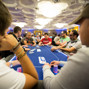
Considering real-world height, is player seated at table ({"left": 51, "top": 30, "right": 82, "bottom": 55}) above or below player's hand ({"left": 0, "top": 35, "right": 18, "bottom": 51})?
below

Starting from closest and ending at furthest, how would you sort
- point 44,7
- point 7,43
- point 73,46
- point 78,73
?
point 78,73, point 7,43, point 73,46, point 44,7

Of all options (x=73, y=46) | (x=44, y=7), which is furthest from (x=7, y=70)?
(x=44, y=7)

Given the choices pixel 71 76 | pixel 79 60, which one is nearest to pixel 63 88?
pixel 71 76

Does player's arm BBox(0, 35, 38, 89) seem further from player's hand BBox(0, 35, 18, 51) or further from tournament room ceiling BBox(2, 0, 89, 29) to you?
tournament room ceiling BBox(2, 0, 89, 29)

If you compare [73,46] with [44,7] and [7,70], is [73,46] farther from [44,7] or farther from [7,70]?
[44,7]

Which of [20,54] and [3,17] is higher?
[3,17]

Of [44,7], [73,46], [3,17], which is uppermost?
[44,7]

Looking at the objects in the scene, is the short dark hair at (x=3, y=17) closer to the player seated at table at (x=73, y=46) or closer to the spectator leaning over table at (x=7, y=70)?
the spectator leaning over table at (x=7, y=70)

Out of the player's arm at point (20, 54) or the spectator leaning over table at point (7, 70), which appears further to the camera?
the player's arm at point (20, 54)

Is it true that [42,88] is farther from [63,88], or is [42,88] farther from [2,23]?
[2,23]

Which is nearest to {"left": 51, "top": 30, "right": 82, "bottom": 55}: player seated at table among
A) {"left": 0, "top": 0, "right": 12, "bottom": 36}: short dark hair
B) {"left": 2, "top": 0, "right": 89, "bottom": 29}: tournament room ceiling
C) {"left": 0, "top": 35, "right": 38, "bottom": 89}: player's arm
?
{"left": 0, "top": 35, "right": 38, "bottom": 89}: player's arm

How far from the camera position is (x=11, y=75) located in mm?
468

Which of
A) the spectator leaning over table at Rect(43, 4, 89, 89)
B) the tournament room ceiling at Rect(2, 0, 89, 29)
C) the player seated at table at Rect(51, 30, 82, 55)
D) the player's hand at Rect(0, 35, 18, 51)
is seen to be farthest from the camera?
the tournament room ceiling at Rect(2, 0, 89, 29)

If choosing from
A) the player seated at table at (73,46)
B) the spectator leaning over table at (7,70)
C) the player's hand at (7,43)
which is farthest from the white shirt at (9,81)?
the player seated at table at (73,46)
